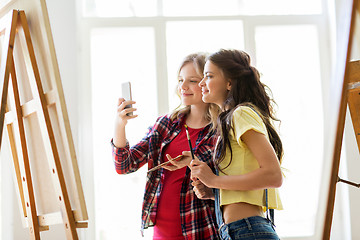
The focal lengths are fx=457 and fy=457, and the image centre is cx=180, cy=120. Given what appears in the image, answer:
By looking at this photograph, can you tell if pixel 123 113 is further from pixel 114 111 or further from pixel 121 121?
pixel 114 111

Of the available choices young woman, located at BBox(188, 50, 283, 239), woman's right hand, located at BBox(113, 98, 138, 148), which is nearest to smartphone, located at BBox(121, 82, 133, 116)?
woman's right hand, located at BBox(113, 98, 138, 148)

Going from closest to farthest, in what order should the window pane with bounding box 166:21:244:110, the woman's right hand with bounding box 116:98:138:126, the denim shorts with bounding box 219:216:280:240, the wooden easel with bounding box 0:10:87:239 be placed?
the denim shorts with bounding box 219:216:280:240 < the wooden easel with bounding box 0:10:87:239 < the woman's right hand with bounding box 116:98:138:126 < the window pane with bounding box 166:21:244:110

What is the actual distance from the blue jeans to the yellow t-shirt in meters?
0.06

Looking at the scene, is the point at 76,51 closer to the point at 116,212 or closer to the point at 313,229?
the point at 116,212

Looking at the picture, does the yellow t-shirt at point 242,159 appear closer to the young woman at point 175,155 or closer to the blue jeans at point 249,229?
the blue jeans at point 249,229

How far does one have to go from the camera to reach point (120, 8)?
10.6 ft

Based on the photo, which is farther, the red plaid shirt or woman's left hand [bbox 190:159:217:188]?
the red plaid shirt

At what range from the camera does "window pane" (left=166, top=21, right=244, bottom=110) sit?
3.22 m

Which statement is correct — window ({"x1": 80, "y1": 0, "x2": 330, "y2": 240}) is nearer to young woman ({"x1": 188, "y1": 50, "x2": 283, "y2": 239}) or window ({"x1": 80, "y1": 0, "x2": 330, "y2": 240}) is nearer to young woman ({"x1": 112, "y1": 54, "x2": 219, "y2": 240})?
young woman ({"x1": 112, "y1": 54, "x2": 219, "y2": 240})

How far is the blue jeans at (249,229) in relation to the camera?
4.60ft

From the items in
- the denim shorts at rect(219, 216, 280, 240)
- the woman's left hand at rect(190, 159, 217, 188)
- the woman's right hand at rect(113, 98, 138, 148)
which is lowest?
the denim shorts at rect(219, 216, 280, 240)

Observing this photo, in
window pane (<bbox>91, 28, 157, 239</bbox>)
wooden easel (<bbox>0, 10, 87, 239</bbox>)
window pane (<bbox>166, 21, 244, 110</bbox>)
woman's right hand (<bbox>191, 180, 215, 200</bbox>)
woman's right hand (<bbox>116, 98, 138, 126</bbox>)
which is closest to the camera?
woman's right hand (<bbox>191, 180, 215, 200</bbox>)

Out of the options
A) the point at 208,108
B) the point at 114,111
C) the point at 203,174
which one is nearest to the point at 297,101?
the point at 114,111

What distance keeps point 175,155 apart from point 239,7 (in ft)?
5.44
